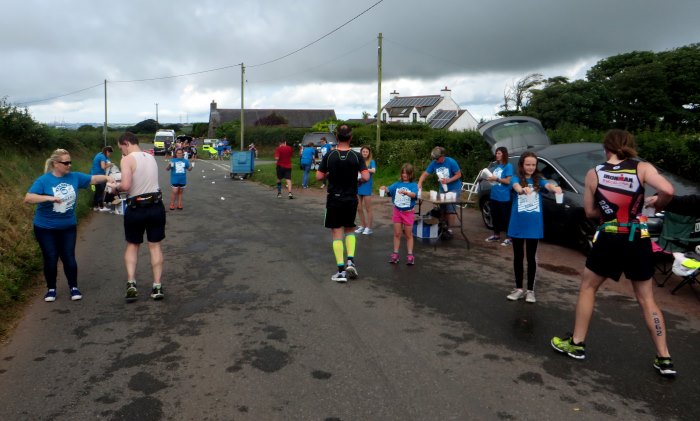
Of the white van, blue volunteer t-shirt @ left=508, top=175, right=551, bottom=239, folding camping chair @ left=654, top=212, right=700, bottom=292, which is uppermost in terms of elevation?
the white van

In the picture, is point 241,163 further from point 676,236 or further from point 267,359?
point 267,359

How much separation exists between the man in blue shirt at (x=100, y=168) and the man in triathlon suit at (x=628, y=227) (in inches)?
414

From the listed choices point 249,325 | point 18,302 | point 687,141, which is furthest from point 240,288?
point 687,141

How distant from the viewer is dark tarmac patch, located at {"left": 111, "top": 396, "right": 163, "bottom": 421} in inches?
137

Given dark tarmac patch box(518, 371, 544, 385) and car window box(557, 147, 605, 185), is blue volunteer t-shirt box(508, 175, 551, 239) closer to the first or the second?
dark tarmac patch box(518, 371, 544, 385)

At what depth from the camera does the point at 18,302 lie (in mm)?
6008

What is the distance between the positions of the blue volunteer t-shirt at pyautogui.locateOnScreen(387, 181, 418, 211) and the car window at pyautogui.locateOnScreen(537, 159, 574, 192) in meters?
2.79

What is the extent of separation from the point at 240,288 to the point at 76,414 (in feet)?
10.2

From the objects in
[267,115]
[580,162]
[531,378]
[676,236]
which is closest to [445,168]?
[580,162]

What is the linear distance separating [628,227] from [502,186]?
507cm

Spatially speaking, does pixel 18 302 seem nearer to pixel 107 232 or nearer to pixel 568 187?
pixel 107 232

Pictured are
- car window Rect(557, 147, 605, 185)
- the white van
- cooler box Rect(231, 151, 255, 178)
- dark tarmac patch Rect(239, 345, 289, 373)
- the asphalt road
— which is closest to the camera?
the asphalt road

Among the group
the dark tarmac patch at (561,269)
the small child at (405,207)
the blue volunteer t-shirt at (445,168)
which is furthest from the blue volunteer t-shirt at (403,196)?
the dark tarmac patch at (561,269)

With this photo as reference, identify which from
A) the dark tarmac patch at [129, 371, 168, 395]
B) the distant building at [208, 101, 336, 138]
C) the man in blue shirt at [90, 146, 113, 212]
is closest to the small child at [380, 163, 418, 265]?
the dark tarmac patch at [129, 371, 168, 395]
